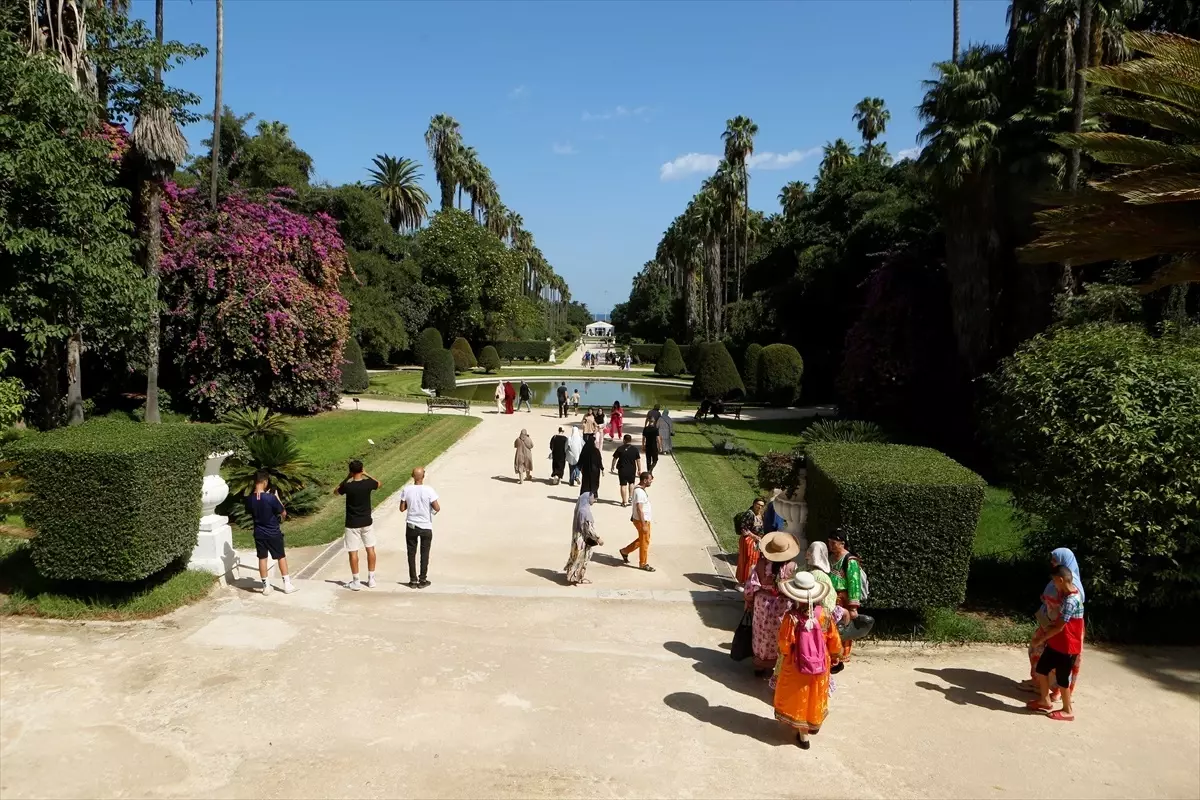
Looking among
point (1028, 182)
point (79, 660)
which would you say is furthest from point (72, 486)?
point (1028, 182)

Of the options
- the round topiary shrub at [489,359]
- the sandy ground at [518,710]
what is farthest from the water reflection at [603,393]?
the sandy ground at [518,710]

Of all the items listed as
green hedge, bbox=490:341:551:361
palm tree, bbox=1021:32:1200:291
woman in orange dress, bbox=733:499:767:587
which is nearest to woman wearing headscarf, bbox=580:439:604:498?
woman in orange dress, bbox=733:499:767:587

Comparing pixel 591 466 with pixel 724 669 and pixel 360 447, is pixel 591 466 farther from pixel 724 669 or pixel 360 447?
pixel 360 447

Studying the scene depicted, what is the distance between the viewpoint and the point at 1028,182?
2033 cm

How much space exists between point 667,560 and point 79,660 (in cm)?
726

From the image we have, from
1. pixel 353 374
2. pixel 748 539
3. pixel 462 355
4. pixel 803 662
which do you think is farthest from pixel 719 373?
pixel 803 662

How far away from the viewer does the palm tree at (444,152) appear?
206ft

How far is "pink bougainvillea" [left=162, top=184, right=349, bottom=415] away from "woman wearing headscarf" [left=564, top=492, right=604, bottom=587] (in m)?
17.1

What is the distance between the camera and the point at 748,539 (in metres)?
9.12

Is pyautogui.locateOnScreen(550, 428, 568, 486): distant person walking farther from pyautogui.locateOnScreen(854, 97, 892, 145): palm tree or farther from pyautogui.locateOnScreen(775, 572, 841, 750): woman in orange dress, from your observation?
pyautogui.locateOnScreen(854, 97, 892, 145): palm tree

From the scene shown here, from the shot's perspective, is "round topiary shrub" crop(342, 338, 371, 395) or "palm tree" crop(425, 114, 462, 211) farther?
"palm tree" crop(425, 114, 462, 211)

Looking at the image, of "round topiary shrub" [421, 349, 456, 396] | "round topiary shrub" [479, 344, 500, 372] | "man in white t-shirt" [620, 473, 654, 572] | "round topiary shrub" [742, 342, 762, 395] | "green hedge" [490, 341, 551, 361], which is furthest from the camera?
"green hedge" [490, 341, 551, 361]

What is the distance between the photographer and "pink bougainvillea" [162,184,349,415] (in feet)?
75.8

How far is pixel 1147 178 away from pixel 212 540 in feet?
39.8
